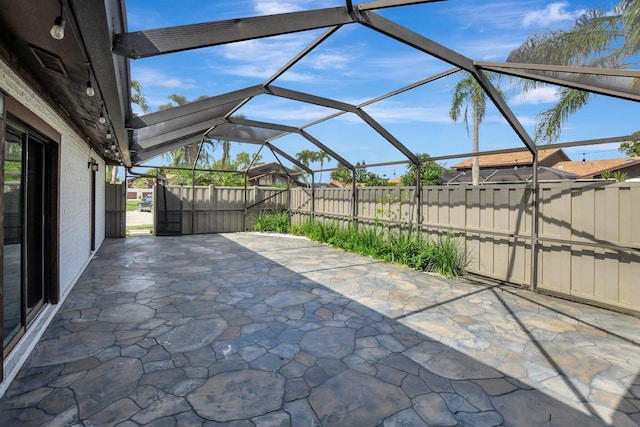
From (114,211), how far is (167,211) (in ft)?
4.87

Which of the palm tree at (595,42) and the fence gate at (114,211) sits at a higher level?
the palm tree at (595,42)

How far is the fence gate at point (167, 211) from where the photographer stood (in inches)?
411

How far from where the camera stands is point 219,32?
8.10ft

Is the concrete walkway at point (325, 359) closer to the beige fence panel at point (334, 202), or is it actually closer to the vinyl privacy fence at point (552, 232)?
the vinyl privacy fence at point (552, 232)

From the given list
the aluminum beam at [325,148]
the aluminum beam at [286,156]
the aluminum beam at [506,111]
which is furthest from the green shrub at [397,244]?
the aluminum beam at [506,111]

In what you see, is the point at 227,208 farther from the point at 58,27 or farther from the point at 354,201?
the point at 58,27

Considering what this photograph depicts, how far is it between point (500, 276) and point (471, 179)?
9.91 m

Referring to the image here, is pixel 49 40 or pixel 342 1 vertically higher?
pixel 342 1

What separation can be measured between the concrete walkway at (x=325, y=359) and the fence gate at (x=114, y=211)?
17.5 ft

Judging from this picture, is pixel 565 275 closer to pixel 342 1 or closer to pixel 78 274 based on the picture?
pixel 342 1

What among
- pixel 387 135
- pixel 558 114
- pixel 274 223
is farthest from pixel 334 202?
pixel 558 114

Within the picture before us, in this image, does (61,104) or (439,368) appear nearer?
(439,368)

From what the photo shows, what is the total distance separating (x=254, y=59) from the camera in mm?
4160

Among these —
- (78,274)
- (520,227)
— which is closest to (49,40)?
(78,274)
